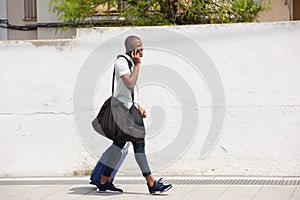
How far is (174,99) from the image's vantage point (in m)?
8.98

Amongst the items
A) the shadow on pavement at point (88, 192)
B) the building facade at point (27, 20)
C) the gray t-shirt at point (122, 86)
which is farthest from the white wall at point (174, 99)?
the building facade at point (27, 20)

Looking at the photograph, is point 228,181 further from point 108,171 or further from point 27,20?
point 27,20

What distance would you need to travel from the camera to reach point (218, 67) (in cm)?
880

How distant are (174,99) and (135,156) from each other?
1435 millimetres

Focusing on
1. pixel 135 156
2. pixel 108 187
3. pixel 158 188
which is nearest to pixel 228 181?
pixel 158 188

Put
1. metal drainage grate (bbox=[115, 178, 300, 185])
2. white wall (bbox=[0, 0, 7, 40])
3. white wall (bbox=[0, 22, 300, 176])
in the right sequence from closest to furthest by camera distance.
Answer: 1. metal drainage grate (bbox=[115, 178, 300, 185])
2. white wall (bbox=[0, 22, 300, 176])
3. white wall (bbox=[0, 0, 7, 40])

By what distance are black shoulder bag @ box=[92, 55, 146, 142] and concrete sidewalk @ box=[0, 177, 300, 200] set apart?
28.2 inches

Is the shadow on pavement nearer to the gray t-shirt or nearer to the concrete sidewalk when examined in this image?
the concrete sidewalk

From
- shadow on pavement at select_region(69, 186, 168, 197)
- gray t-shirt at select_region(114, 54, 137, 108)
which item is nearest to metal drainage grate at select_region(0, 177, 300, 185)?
shadow on pavement at select_region(69, 186, 168, 197)

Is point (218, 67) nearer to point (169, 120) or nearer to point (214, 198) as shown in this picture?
point (169, 120)

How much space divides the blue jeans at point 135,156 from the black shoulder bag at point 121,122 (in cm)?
10

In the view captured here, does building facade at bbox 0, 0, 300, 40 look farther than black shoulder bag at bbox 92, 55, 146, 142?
Yes

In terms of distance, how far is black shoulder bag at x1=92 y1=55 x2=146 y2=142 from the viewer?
7684 millimetres

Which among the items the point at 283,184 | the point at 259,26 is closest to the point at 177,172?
the point at 283,184
